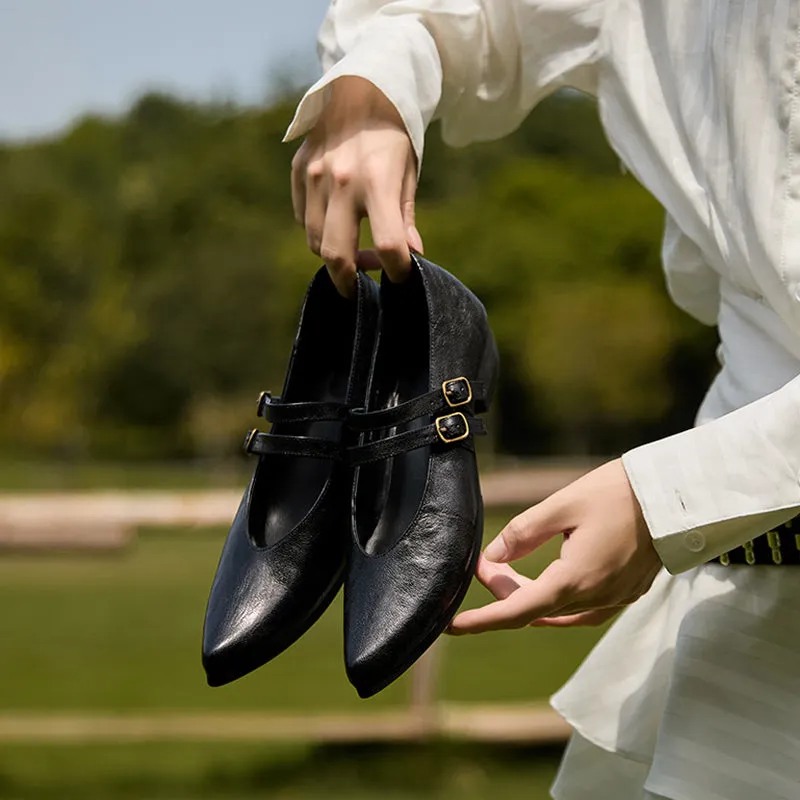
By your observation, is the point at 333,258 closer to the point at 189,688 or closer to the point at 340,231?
the point at 340,231

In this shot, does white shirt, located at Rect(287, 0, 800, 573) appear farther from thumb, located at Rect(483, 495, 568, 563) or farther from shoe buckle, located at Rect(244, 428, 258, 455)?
shoe buckle, located at Rect(244, 428, 258, 455)

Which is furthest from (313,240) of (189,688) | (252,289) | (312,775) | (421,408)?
(252,289)

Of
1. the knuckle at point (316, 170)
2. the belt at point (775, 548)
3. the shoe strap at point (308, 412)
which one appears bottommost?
the belt at point (775, 548)

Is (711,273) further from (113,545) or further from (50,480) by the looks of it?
(50,480)

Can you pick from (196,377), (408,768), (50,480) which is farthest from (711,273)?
(196,377)

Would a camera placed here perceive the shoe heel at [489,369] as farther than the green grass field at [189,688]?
No

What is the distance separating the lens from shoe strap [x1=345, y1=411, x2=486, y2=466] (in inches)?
22.8

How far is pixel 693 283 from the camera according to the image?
73 cm

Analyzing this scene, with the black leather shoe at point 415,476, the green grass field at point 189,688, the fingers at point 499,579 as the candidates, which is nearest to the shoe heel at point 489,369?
the black leather shoe at point 415,476

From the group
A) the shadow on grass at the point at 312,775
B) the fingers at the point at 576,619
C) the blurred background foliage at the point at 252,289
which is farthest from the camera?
the blurred background foliage at the point at 252,289

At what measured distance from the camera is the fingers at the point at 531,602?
521 millimetres

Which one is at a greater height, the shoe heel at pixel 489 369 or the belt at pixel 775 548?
the shoe heel at pixel 489 369

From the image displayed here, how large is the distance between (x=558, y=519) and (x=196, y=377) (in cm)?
2307

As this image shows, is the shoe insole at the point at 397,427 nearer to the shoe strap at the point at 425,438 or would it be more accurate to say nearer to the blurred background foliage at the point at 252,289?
the shoe strap at the point at 425,438
